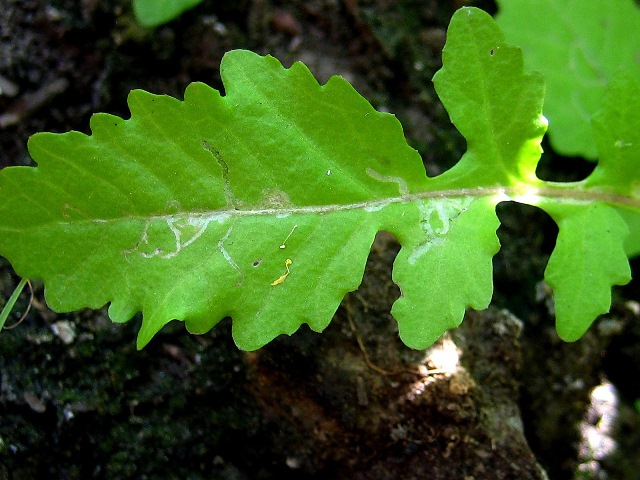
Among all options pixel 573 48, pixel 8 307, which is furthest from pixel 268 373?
pixel 573 48

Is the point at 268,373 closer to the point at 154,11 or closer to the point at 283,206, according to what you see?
the point at 283,206

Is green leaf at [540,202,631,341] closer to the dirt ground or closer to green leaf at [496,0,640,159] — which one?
the dirt ground

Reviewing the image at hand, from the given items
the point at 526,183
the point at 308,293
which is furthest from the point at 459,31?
the point at 308,293

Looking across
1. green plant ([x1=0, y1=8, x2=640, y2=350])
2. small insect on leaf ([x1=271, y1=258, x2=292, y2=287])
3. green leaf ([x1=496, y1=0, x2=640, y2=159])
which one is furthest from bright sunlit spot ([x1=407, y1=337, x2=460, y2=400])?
green leaf ([x1=496, y1=0, x2=640, y2=159])

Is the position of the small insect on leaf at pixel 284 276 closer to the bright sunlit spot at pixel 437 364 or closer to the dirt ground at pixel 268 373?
the dirt ground at pixel 268 373

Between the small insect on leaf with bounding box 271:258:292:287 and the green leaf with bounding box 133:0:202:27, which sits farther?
the green leaf with bounding box 133:0:202:27
